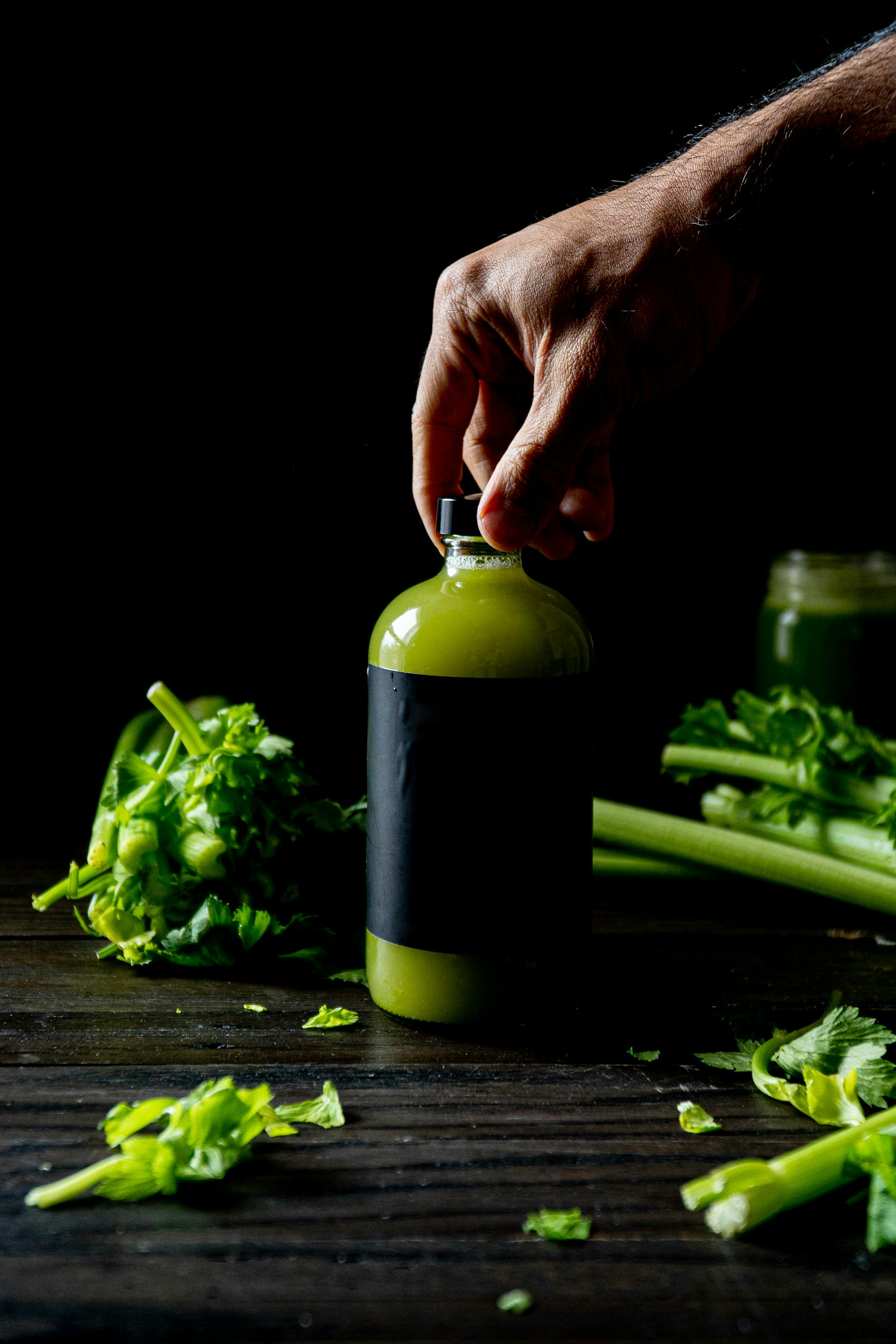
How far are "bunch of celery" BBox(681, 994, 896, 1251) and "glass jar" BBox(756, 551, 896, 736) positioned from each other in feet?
2.99

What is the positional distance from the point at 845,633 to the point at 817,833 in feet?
1.53

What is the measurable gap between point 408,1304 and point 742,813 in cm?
106

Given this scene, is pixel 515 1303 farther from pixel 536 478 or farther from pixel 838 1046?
pixel 536 478

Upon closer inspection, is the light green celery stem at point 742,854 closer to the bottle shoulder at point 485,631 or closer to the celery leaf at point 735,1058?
the celery leaf at point 735,1058

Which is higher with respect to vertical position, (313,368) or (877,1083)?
(313,368)

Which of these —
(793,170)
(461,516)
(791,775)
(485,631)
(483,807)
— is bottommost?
(791,775)

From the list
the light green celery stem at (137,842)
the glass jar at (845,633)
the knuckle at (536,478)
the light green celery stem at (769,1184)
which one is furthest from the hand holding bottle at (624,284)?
the glass jar at (845,633)

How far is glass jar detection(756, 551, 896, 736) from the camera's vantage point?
1.94 m

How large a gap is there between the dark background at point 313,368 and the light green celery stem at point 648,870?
421 millimetres

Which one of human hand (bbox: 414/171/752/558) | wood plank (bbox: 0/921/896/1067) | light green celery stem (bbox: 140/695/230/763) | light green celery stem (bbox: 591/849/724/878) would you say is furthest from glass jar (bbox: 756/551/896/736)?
light green celery stem (bbox: 140/695/230/763)

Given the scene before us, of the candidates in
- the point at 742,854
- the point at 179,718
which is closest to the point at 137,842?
the point at 179,718

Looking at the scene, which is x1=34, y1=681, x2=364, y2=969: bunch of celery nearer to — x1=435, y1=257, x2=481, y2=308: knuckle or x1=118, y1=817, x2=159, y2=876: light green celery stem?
x1=118, y1=817, x2=159, y2=876: light green celery stem

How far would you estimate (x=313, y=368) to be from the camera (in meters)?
1.94

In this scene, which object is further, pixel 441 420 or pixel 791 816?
pixel 791 816
